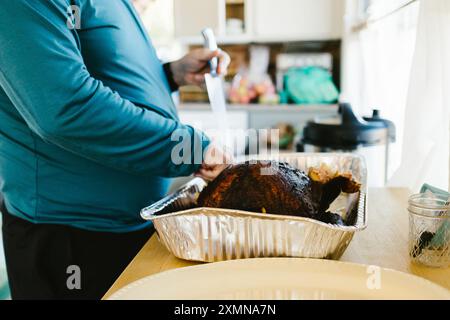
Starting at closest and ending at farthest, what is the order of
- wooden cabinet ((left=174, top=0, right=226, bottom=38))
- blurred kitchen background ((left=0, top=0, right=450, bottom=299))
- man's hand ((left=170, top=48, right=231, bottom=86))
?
man's hand ((left=170, top=48, right=231, bottom=86)), blurred kitchen background ((left=0, top=0, right=450, bottom=299)), wooden cabinet ((left=174, top=0, right=226, bottom=38))

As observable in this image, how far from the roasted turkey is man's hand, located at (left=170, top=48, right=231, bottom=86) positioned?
433 mm

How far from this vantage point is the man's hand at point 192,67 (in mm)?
1188

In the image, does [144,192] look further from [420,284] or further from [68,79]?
[420,284]

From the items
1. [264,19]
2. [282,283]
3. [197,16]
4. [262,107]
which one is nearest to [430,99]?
[282,283]

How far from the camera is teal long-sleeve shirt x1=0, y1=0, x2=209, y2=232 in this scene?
0.76 m

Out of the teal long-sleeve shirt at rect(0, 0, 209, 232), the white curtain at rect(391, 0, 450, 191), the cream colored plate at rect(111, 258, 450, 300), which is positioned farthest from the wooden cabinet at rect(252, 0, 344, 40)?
the cream colored plate at rect(111, 258, 450, 300)

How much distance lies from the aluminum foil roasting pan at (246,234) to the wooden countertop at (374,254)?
4 cm

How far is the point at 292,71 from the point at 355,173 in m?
2.14

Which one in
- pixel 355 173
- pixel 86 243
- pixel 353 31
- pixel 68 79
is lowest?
pixel 86 243

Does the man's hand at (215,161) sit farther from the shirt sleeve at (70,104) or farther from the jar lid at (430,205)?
the jar lid at (430,205)

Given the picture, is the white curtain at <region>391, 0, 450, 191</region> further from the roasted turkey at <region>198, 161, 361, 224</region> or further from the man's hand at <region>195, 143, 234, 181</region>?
the man's hand at <region>195, 143, 234, 181</region>

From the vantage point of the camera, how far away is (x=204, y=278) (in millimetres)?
656

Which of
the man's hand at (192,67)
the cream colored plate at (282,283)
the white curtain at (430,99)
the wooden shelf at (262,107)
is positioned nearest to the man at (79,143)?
the man's hand at (192,67)

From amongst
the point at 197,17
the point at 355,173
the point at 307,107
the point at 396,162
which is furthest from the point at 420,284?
the point at 197,17
